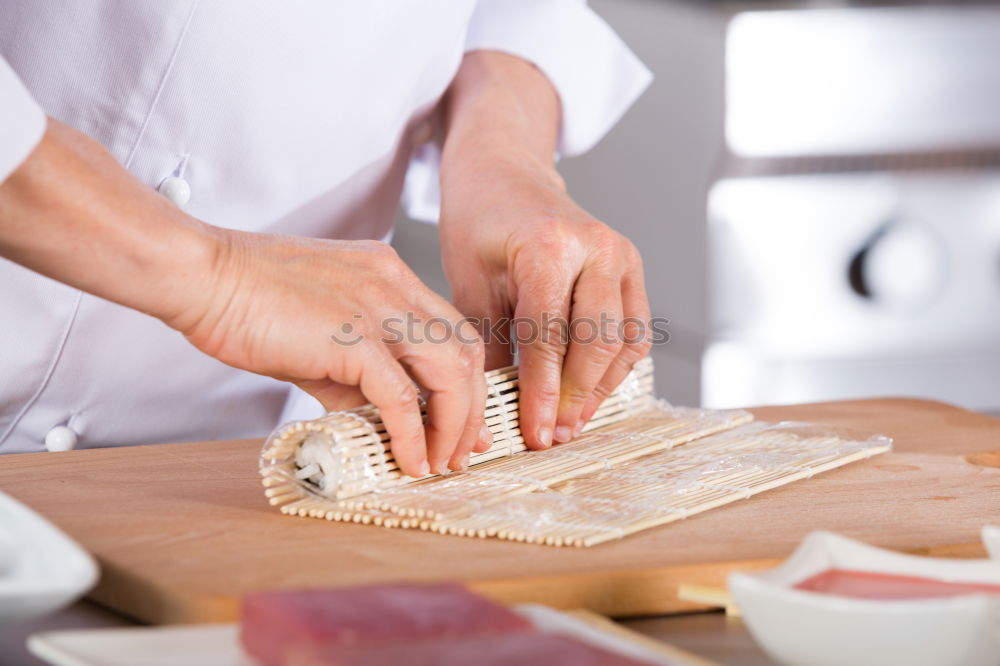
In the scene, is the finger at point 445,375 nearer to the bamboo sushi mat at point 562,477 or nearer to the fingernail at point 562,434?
the bamboo sushi mat at point 562,477

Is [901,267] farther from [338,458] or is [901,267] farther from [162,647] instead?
[162,647]

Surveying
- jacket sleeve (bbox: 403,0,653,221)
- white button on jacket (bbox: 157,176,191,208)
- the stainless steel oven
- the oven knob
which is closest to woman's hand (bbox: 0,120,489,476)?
white button on jacket (bbox: 157,176,191,208)

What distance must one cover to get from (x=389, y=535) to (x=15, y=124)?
1.24 ft

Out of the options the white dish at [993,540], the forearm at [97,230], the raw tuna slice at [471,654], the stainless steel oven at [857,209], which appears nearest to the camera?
the raw tuna slice at [471,654]

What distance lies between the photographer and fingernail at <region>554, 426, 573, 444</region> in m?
1.20

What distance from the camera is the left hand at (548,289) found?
1181 millimetres

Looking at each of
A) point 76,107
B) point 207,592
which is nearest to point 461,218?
point 76,107

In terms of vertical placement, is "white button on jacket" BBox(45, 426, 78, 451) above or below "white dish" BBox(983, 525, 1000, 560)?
above

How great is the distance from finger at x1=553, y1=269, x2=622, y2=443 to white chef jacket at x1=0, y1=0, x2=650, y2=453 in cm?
34

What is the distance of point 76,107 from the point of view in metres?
1.22

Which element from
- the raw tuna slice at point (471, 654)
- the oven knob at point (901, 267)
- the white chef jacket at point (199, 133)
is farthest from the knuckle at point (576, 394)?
the oven knob at point (901, 267)

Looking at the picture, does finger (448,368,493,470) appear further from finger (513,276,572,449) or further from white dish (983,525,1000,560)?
white dish (983,525,1000,560)

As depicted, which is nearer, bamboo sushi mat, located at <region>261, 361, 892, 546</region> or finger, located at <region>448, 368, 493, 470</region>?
bamboo sushi mat, located at <region>261, 361, 892, 546</region>

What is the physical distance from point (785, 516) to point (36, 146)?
1.98ft
